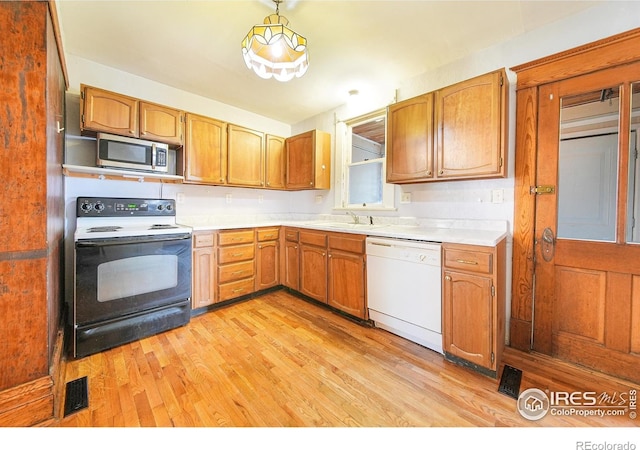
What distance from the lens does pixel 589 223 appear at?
5.69 feet

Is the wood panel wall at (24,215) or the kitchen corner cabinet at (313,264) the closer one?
the wood panel wall at (24,215)

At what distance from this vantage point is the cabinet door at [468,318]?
1623 mm

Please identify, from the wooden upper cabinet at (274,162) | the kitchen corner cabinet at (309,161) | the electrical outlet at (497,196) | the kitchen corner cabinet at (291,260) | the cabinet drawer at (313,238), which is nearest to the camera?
the electrical outlet at (497,196)

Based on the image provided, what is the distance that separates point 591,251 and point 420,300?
116 centimetres

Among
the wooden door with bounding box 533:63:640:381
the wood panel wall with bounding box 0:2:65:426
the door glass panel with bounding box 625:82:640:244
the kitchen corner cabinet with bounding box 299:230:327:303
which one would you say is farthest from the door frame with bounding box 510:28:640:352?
the wood panel wall with bounding box 0:2:65:426

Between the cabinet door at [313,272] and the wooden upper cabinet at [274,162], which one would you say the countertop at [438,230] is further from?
the wooden upper cabinet at [274,162]

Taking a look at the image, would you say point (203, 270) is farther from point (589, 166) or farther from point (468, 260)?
point (589, 166)

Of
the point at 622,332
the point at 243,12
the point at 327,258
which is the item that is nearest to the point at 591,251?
the point at 622,332

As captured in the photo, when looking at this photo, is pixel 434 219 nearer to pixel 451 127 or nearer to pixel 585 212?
pixel 451 127

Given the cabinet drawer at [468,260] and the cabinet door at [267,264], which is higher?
the cabinet drawer at [468,260]
